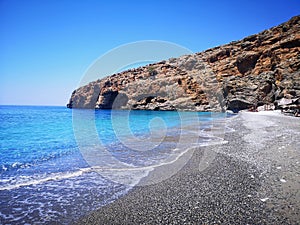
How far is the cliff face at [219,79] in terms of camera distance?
5334cm

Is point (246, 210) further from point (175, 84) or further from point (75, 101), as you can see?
point (75, 101)

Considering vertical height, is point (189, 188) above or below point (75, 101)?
below

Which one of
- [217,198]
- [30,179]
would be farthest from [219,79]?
[30,179]

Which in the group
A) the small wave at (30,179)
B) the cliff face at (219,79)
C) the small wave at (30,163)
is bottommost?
the small wave at (30,163)

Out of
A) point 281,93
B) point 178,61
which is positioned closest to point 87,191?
point 281,93

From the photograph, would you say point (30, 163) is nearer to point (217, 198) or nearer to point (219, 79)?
point (217, 198)

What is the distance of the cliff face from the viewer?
175 ft

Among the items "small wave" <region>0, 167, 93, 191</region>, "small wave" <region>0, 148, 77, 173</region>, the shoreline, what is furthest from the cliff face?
"small wave" <region>0, 167, 93, 191</region>

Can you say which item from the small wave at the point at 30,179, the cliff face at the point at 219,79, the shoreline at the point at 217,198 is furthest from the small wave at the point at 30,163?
the cliff face at the point at 219,79

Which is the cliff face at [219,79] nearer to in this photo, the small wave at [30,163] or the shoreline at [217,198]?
the shoreline at [217,198]

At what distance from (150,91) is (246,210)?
276 ft

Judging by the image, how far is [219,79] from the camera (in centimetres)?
7525

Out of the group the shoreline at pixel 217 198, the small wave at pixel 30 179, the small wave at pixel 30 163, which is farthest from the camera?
the small wave at pixel 30 163

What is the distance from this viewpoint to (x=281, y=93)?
38312 millimetres
